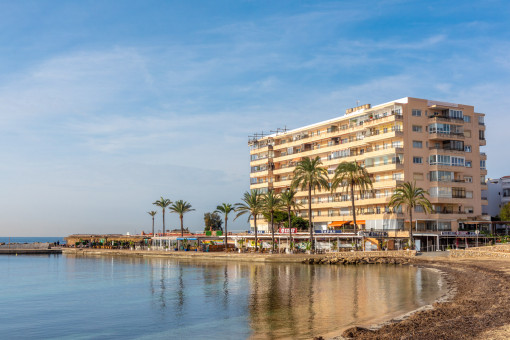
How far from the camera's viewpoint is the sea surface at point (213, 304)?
90.9 feet

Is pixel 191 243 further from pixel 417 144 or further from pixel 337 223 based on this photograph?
pixel 417 144

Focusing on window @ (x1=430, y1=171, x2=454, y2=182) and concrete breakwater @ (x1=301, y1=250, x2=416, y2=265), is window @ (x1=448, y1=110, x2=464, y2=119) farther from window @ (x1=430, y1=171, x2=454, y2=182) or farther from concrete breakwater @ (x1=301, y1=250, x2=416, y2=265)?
concrete breakwater @ (x1=301, y1=250, x2=416, y2=265)

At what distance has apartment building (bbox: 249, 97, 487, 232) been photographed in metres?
85.8

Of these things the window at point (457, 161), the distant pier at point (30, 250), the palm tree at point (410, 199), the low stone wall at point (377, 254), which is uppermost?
the window at point (457, 161)

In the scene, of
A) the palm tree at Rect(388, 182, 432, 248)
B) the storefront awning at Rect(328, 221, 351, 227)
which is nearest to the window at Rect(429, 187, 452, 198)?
the palm tree at Rect(388, 182, 432, 248)

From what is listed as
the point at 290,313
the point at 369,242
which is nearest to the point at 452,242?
the point at 369,242

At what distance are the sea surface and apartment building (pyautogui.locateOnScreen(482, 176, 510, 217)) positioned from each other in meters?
55.8

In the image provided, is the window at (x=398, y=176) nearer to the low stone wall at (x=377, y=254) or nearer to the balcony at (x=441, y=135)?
the balcony at (x=441, y=135)

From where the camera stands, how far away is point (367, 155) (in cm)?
9106

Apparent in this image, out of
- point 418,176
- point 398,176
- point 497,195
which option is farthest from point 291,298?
point 497,195

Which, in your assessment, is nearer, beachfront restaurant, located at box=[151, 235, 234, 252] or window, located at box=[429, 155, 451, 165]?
window, located at box=[429, 155, 451, 165]

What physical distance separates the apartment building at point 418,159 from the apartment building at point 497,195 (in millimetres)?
12835

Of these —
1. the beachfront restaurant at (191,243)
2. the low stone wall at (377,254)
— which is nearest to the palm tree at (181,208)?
the beachfront restaurant at (191,243)

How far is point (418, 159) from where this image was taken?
86.7 meters
